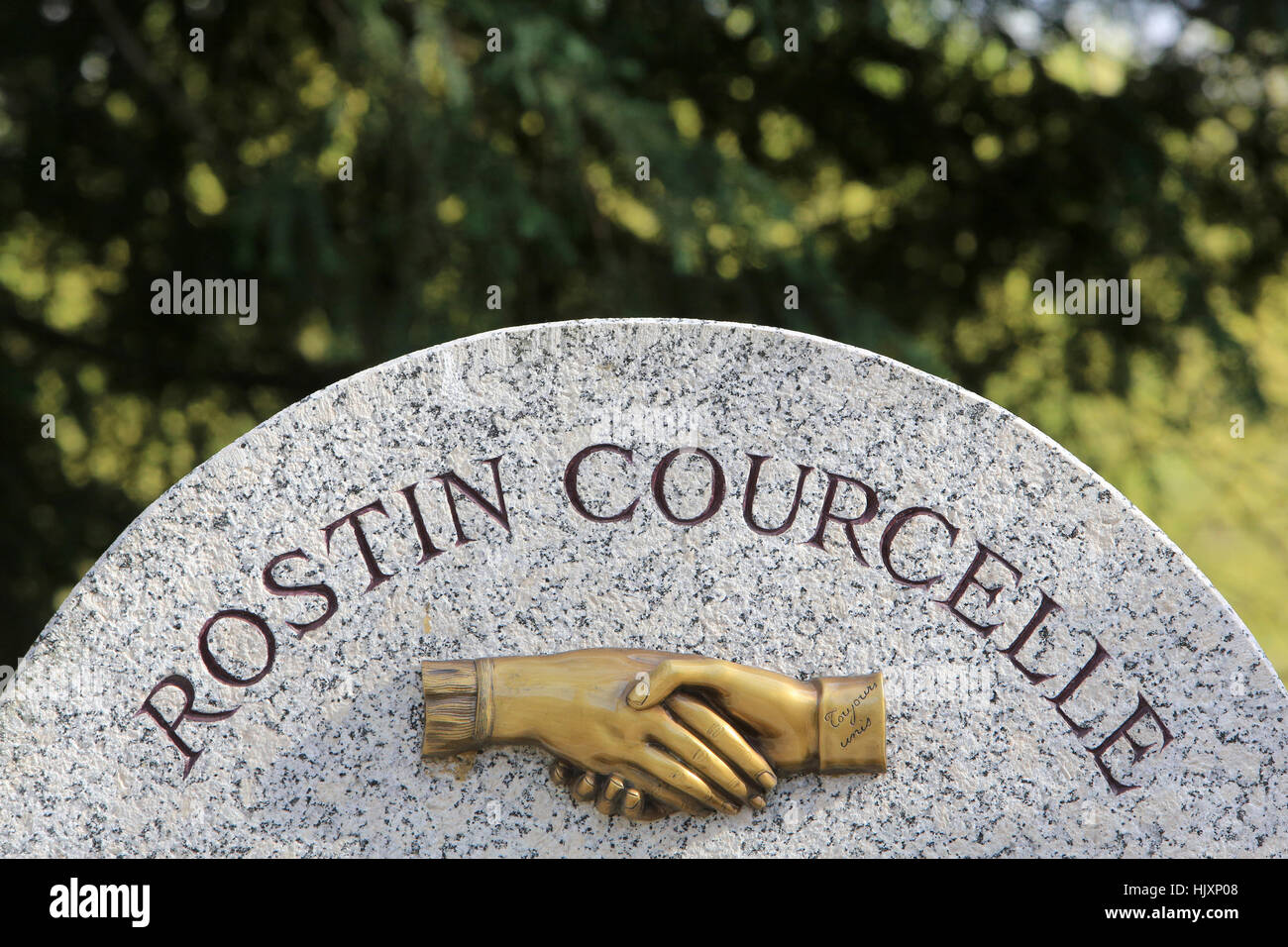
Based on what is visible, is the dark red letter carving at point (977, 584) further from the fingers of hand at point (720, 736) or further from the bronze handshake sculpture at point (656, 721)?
the fingers of hand at point (720, 736)

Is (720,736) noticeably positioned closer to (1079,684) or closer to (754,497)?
(754,497)

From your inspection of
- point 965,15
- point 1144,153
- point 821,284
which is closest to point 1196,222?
point 1144,153

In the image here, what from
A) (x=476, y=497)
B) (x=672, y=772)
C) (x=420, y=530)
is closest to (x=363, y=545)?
(x=420, y=530)

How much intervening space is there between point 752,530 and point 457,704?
556 millimetres

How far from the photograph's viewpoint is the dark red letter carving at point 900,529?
2098 mm

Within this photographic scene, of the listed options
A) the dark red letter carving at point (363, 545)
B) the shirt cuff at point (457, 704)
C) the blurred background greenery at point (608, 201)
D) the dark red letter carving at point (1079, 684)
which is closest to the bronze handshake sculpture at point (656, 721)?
the shirt cuff at point (457, 704)

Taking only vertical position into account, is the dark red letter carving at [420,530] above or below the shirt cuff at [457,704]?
above

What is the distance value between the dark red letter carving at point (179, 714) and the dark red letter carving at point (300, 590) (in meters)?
0.19

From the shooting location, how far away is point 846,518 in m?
2.11

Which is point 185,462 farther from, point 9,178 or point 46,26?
point 46,26

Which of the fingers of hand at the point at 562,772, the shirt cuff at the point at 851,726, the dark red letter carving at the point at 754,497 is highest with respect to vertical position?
the dark red letter carving at the point at 754,497

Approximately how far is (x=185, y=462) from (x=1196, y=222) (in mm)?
4187

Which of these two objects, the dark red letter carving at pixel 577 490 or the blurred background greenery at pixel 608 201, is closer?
the dark red letter carving at pixel 577 490
